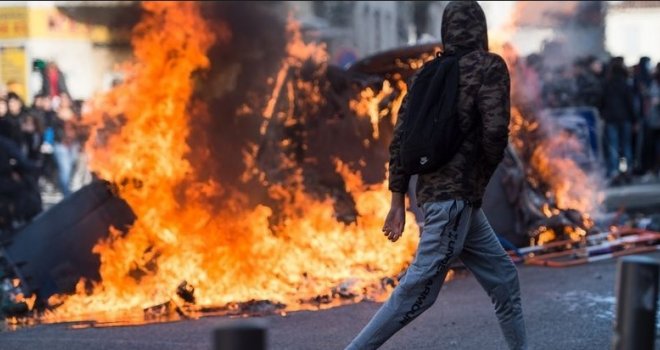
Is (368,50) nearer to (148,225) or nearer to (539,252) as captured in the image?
(539,252)

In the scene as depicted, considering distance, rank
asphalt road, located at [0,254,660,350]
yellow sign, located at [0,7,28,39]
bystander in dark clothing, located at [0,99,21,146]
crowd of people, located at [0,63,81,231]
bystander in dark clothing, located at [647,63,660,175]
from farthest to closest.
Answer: yellow sign, located at [0,7,28,39] < bystander in dark clothing, located at [647,63,660,175] < bystander in dark clothing, located at [0,99,21,146] < crowd of people, located at [0,63,81,231] < asphalt road, located at [0,254,660,350]

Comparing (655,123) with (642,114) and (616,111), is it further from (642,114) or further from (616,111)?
(616,111)

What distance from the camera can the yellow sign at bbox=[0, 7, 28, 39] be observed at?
2538 cm

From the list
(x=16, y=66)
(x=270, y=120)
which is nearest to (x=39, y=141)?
(x=270, y=120)

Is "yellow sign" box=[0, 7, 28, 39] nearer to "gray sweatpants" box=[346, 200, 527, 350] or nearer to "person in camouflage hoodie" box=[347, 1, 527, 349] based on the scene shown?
"person in camouflage hoodie" box=[347, 1, 527, 349]

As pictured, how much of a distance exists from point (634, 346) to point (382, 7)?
11.9 metres

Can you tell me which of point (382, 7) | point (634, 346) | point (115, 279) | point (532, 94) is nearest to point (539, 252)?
point (532, 94)

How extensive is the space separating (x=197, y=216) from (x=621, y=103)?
10.1m

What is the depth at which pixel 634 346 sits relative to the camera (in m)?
3.39

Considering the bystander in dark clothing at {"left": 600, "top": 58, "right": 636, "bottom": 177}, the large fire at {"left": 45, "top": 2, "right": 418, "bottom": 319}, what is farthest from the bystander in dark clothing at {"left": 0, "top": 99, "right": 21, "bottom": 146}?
the bystander in dark clothing at {"left": 600, "top": 58, "right": 636, "bottom": 177}

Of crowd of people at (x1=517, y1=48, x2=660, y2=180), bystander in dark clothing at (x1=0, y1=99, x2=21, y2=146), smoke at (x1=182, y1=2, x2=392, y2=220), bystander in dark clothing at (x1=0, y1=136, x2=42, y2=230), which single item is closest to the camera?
smoke at (x1=182, y1=2, x2=392, y2=220)

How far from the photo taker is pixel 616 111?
52.9 feet

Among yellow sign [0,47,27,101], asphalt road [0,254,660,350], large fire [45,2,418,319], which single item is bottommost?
asphalt road [0,254,660,350]

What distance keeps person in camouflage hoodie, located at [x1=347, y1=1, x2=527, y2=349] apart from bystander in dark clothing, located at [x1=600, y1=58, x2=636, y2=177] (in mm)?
11712
